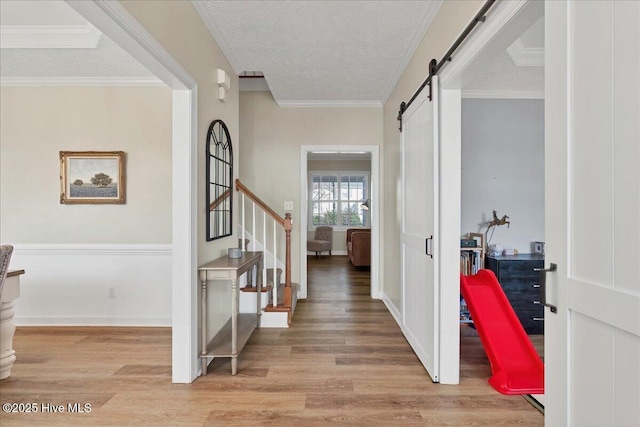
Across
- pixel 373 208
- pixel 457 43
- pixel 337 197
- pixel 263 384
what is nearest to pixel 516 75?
pixel 457 43

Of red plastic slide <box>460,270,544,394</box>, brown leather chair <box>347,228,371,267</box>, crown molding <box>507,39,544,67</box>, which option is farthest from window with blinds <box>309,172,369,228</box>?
red plastic slide <box>460,270,544,394</box>

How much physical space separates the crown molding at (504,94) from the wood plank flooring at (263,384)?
2558 mm

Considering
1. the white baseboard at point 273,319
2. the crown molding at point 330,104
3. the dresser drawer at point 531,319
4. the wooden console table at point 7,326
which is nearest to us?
the wooden console table at point 7,326

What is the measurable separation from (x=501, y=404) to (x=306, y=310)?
7.90 ft

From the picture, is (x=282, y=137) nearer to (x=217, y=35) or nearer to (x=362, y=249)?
(x=217, y=35)

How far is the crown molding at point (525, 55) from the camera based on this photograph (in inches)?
122

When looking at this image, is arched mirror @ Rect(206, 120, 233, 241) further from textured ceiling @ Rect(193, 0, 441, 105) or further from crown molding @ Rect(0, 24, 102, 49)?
crown molding @ Rect(0, 24, 102, 49)

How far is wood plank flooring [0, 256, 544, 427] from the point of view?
6.64 feet

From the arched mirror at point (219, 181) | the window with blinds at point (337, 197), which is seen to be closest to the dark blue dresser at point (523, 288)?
the arched mirror at point (219, 181)

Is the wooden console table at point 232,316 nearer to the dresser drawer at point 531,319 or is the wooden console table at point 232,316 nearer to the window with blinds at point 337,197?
the dresser drawer at point 531,319

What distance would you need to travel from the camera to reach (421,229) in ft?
9.08

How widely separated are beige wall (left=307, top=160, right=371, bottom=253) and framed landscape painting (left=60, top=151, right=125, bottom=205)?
21.1 feet

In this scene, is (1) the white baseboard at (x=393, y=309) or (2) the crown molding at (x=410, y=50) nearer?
(2) the crown molding at (x=410, y=50)

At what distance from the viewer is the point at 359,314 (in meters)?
4.04
